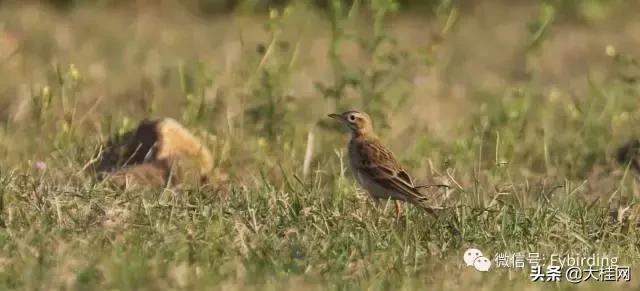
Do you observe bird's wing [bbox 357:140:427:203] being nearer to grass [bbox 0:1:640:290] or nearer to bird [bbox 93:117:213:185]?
grass [bbox 0:1:640:290]

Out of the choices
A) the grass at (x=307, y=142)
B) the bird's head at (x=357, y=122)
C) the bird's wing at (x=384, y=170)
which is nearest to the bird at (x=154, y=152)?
the grass at (x=307, y=142)

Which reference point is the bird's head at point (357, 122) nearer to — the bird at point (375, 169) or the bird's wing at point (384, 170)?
the bird at point (375, 169)

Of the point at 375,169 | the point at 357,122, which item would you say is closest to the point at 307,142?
the point at 357,122

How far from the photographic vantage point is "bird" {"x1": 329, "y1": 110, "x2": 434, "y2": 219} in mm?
6793

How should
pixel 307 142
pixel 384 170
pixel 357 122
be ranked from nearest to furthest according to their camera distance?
1. pixel 384 170
2. pixel 357 122
3. pixel 307 142

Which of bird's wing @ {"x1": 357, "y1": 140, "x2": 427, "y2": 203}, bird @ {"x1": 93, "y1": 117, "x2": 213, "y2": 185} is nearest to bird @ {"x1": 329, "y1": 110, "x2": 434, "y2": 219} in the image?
bird's wing @ {"x1": 357, "y1": 140, "x2": 427, "y2": 203}

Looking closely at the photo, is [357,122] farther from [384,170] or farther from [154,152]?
[154,152]

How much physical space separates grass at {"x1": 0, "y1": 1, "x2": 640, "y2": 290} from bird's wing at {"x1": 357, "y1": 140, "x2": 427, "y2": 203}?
0.12m

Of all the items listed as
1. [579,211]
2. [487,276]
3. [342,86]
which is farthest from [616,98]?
[487,276]

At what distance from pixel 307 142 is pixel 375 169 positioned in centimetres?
157

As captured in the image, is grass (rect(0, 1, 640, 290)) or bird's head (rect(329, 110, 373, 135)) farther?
bird's head (rect(329, 110, 373, 135))

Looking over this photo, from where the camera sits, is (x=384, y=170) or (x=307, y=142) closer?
(x=384, y=170)

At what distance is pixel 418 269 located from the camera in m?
5.97

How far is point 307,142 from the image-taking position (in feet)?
28.2
